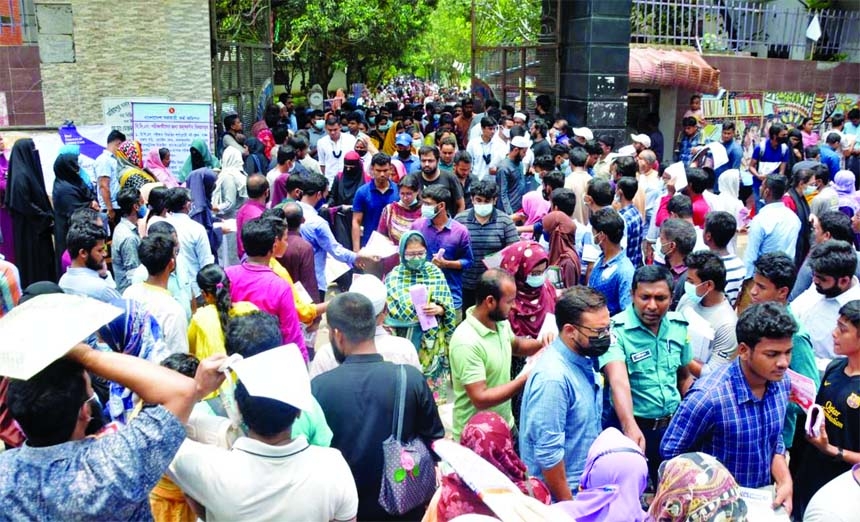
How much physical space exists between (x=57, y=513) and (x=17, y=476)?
15cm

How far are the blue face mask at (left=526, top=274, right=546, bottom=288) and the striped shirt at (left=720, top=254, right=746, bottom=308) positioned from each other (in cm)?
127

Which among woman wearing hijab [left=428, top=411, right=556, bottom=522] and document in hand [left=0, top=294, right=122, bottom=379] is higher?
document in hand [left=0, top=294, right=122, bottom=379]

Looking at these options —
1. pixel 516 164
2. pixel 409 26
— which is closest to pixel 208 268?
pixel 516 164

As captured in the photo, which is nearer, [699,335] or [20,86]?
[699,335]

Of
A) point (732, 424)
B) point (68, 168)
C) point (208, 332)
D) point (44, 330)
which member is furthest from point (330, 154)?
point (44, 330)

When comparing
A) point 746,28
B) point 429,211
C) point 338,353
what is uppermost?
point 746,28

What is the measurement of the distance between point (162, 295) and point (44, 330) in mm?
2423

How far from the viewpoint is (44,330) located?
2.02 metres

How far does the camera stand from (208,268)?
433 centimetres

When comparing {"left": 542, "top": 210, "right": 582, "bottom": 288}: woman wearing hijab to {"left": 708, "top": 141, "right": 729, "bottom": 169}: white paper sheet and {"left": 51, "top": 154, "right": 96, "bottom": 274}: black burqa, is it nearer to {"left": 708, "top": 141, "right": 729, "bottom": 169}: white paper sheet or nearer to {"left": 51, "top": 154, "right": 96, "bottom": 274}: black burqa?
{"left": 708, "top": 141, "right": 729, "bottom": 169}: white paper sheet

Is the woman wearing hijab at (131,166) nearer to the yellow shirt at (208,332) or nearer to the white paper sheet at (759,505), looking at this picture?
the yellow shirt at (208,332)

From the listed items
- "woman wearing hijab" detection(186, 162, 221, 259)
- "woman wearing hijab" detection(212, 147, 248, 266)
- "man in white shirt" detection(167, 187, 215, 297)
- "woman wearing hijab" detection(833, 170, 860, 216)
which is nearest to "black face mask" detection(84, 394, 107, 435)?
"man in white shirt" detection(167, 187, 215, 297)

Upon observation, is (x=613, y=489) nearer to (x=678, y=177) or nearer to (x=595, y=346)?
(x=595, y=346)

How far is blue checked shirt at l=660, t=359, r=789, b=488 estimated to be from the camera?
3291 mm
